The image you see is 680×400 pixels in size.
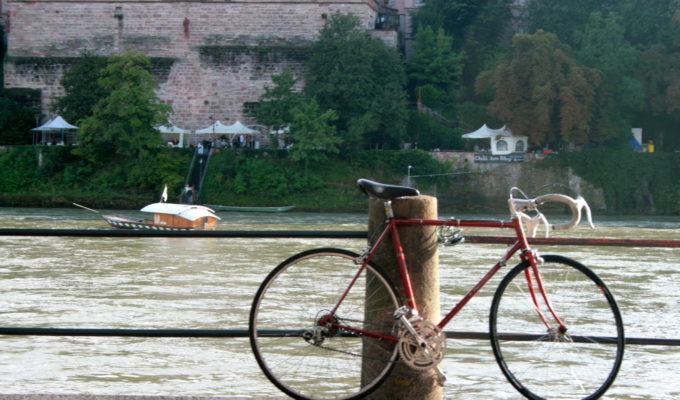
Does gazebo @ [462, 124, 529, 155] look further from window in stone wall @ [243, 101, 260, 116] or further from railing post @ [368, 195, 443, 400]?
railing post @ [368, 195, 443, 400]

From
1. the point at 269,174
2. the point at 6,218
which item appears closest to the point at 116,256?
the point at 6,218

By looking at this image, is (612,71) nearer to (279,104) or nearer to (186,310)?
(279,104)

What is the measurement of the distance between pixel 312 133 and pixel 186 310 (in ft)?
77.0

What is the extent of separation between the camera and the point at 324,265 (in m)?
3.84

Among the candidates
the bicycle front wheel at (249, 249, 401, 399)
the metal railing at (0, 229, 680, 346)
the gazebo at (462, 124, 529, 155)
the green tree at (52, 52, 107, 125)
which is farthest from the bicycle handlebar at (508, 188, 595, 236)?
the green tree at (52, 52, 107, 125)

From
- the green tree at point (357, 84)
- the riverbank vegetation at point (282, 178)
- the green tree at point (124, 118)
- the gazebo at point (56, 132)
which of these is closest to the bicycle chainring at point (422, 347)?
the riverbank vegetation at point (282, 178)

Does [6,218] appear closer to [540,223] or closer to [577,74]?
[577,74]

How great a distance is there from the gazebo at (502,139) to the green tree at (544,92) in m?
0.75

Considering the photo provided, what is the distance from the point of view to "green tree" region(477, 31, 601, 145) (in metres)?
36.9

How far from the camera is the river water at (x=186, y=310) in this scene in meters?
9.03

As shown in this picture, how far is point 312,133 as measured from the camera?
36.8m

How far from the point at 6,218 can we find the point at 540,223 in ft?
88.4

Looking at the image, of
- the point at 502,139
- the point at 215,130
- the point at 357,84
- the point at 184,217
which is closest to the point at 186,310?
the point at 184,217

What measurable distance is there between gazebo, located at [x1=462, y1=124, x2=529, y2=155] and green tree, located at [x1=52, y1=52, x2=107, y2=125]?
13.4m
